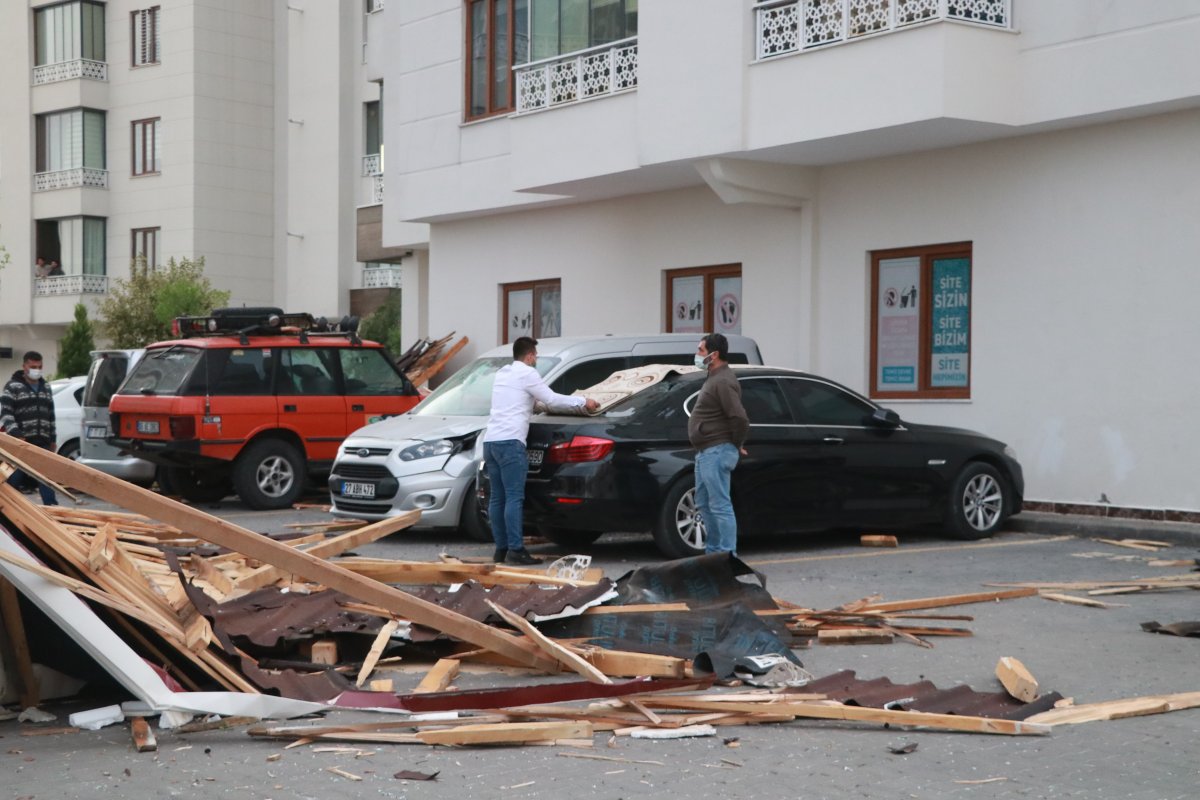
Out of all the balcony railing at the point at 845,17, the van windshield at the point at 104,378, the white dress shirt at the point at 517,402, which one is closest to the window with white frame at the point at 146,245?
the van windshield at the point at 104,378

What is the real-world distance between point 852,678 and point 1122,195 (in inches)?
391

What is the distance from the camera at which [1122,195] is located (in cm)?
1634

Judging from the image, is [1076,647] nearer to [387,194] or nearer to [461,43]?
[461,43]

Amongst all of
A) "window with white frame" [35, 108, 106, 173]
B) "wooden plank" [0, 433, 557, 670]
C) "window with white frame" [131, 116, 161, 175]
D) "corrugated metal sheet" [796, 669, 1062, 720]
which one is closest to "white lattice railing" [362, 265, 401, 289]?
"window with white frame" [131, 116, 161, 175]

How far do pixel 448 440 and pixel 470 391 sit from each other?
97 cm

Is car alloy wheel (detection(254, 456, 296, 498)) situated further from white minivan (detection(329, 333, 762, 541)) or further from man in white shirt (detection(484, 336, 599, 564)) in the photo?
man in white shirt (detection(484, 336, 599, 564))

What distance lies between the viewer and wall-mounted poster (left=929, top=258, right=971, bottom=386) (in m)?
18.2

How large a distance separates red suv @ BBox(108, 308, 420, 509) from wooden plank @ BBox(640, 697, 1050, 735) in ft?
38.2

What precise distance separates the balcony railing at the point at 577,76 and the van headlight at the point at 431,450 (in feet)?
24.1

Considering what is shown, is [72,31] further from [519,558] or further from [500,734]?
[500,734]

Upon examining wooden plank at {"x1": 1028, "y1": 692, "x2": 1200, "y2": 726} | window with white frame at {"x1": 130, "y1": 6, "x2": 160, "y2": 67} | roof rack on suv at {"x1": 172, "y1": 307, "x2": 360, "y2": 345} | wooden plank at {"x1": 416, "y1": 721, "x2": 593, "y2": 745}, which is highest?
window with white frame at {"x1": 130, "y1": 6, "x2": 160, "y2": 67}

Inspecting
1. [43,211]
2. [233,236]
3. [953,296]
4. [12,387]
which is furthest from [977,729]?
[43,211]

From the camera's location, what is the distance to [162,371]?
60.7ft

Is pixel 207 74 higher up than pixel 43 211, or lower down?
higher up
